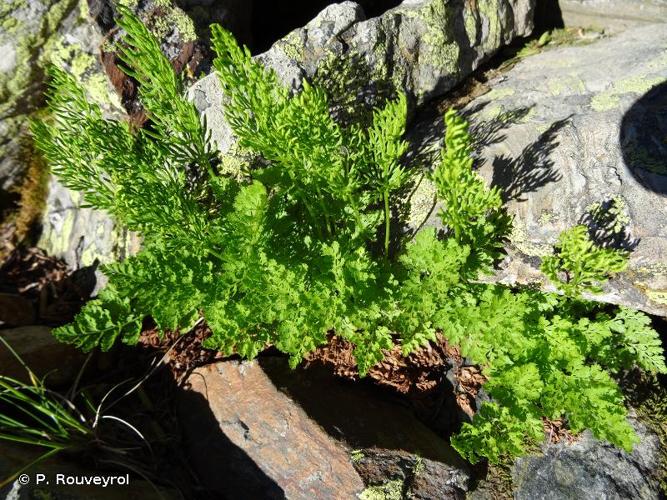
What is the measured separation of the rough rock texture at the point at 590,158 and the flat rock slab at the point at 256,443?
157cm

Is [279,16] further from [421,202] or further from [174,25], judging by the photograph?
[421,202]

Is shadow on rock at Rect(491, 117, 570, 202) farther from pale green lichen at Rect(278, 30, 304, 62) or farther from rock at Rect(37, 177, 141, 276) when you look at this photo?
rock at Rect(37, 177, 141, 276)

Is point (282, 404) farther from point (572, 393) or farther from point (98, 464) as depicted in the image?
point (572, 393)

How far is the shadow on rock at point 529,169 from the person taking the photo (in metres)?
3.15

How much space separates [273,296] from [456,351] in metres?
1.46

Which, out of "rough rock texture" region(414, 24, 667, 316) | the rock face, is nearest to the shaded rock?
the rock face

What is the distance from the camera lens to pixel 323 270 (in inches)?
A: 116

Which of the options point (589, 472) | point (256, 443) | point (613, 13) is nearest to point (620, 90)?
point (613, 13)

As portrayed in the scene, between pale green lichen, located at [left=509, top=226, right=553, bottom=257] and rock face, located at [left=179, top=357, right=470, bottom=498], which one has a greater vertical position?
pale green lichen, located at [left=509, top=226, right=553, bottom=257]

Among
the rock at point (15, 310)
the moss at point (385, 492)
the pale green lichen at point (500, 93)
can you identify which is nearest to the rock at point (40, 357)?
the rock at point (15, 310)

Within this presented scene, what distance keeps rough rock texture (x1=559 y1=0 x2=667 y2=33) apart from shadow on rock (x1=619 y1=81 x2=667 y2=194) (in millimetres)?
1030

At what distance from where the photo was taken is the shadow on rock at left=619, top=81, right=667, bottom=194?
298 cm

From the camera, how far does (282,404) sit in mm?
3107

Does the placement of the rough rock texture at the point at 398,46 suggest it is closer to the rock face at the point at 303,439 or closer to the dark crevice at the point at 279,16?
the dark crevice at the point at 279,16
